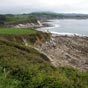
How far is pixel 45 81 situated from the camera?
A: 11.2m

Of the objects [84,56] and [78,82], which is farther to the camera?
[84,56]

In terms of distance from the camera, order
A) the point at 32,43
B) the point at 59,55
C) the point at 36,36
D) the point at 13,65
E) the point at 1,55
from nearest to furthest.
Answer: the point at 13,65
the point at 1,55
the point at 59,55
the point at 32,43
the point at 36,36

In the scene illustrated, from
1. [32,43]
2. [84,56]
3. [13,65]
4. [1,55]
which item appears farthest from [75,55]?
[13,65]

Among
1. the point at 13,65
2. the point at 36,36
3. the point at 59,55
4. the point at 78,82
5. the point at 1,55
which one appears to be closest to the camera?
the point at 78,82

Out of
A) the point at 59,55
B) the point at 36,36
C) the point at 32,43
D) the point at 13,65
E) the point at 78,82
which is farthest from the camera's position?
the point at 36,36

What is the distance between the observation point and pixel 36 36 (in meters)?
47.9

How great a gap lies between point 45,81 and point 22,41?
106 ft

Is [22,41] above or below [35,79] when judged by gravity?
below

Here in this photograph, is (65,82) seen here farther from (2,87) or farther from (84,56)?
(84,56)

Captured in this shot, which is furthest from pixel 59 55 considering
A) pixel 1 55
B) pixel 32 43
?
pixel 1 55

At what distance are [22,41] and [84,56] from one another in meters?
9.57

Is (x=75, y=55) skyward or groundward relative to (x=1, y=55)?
groundward

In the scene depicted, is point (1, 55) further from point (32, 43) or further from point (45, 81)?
point (32, 43)

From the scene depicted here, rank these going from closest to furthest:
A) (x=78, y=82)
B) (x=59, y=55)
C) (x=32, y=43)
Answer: (x=78, y=82) → (x=59, y=55) → (x=32, y=43)
